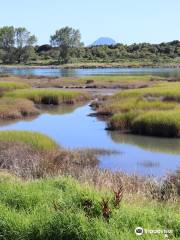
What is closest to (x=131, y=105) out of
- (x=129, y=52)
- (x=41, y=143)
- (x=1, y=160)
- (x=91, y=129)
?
(x=91, y=129)

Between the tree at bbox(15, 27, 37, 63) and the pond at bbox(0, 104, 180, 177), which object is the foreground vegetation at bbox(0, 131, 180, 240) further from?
the tree at bbox(15, 27, 37, 63)

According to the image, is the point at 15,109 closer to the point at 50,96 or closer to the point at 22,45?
the point at 50,96

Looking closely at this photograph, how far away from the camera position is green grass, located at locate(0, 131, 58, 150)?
65.1 ft

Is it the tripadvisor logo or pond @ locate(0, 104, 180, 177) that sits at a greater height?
the tripadvisor logo

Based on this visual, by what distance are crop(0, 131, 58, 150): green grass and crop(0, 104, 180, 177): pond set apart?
197cm

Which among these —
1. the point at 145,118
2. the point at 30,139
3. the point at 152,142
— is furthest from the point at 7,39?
the point at 30,139

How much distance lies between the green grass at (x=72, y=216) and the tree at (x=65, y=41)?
15022 cm

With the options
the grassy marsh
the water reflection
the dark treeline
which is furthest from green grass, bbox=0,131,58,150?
the dark treeline

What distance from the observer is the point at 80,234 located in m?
7.98

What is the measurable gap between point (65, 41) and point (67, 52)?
3.45 m

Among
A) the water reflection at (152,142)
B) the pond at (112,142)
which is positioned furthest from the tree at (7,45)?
the water reflection at (152,142)

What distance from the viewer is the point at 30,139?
20.4 m

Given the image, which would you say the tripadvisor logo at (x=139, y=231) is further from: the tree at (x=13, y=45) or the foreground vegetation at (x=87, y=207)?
the tree at (x=13, y=45)

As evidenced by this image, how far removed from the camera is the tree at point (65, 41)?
6270 inches
